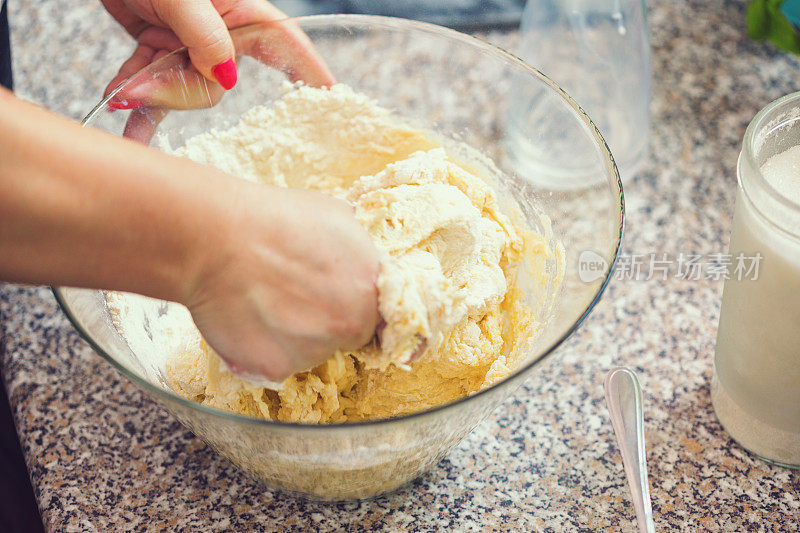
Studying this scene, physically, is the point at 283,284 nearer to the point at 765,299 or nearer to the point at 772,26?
the point at 765,299

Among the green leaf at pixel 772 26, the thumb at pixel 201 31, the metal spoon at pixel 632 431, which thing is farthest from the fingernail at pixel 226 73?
the green leaf at pixel 772 26

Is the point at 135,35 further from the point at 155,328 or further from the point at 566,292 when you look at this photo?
the point at 566,292

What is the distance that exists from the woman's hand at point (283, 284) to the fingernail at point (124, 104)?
390 millimetres

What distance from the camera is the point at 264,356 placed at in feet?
1.86

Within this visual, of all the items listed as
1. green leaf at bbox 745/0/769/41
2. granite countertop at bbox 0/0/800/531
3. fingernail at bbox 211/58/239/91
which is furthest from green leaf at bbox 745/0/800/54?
fingernail at bbox 211/58/239/91

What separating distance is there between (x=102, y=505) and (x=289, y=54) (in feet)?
1.99

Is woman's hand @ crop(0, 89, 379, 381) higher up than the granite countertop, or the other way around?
woman's hand @ crop(0, 89, 379, 381)

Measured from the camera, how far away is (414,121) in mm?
998

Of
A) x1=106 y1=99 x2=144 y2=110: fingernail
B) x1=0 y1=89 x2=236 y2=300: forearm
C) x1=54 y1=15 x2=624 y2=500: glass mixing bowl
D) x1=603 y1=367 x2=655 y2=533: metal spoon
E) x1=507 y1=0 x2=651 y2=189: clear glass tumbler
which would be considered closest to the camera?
x1=0 y1=89 x2=236 y2=300: forearm

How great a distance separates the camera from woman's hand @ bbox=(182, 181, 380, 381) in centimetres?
52

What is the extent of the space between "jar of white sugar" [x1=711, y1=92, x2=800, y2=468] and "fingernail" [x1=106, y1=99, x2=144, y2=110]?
701 millimetres

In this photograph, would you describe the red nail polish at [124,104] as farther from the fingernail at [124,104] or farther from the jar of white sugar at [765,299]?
the jar of white sugar at [765,299]

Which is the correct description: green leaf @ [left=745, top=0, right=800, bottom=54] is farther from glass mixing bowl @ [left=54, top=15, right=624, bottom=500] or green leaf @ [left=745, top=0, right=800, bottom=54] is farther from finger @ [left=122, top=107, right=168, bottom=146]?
finger @ [left=122, top=107, right=168, bottom=146]

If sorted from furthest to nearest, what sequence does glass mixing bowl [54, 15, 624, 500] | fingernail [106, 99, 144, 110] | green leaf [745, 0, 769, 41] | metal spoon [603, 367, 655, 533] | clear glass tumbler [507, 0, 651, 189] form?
1. green leaf [745, 0, 769, 41]
2. clear glass tumbler [507, 0, 651, 189]
3. fingernail [106, 99, 144, 110]
4. metal spoon [603, 367, 655, 533]
5. glass mixing bowl [54, 15, 624, 500]
